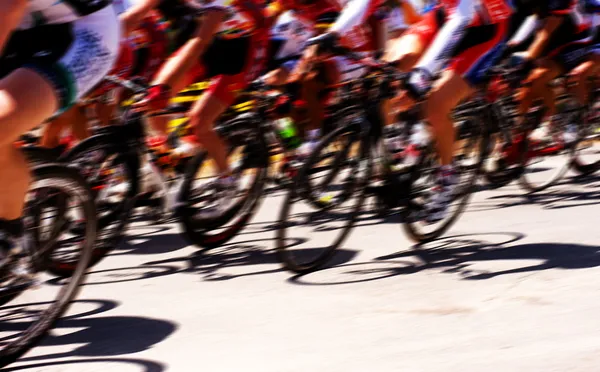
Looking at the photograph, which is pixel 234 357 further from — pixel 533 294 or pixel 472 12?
pixel 472 12

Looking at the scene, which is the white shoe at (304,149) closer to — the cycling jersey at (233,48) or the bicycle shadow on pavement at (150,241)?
the cycling jersey at (233,48)

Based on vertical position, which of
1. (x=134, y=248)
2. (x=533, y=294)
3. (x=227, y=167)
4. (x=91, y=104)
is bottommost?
(x=533, y=294)

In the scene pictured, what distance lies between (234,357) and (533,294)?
152 centimetres

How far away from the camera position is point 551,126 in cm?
765

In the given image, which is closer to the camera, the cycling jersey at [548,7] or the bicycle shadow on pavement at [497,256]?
the bicycle shadow on pavement at [497,256]

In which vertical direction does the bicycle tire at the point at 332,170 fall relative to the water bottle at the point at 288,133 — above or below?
below

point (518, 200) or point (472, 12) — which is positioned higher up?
point (472, 12)

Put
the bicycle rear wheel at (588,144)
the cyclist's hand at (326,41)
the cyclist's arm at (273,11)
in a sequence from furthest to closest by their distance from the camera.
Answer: the bicycle rear wheel at (588,144) → the cyclist's arm at (273,11) → the cyclist's hand at (326,41)

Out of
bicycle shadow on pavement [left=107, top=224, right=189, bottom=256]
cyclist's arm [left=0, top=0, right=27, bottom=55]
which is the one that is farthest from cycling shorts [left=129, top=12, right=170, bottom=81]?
cyclist's arm [left=0, top=0, right=27, bottom=55]

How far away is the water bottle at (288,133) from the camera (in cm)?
679

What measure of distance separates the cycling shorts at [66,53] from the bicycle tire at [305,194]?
54.4 inches

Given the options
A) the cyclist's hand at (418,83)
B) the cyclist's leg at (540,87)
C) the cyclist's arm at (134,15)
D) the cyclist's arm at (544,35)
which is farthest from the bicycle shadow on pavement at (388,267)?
the cyclist's arm at (544,35)

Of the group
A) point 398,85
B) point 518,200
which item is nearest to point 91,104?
point 398,85

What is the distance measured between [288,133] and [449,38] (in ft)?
5.06
